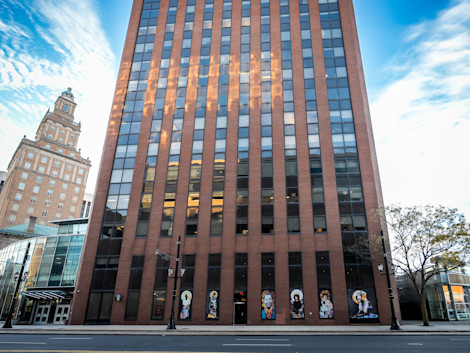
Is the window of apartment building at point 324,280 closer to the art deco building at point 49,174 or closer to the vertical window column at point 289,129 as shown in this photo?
the vertical window column at point 289,129

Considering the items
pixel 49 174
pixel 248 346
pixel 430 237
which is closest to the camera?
pixel 248 346

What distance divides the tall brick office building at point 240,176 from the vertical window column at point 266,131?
0.16m

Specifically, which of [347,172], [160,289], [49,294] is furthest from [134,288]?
[347,172]

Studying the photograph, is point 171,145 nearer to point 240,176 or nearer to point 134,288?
point 240,176

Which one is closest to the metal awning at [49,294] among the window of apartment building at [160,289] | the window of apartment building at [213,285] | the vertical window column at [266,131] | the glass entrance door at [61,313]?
the glass entrance door at [61,313]

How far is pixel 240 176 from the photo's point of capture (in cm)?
3900

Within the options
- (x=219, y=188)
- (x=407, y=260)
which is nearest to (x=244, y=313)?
(x=219, y=188)

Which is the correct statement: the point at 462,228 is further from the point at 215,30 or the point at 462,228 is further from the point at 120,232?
the point at 215,30

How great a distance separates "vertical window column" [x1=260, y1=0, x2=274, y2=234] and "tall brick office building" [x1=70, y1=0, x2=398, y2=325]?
Result: 16 cm

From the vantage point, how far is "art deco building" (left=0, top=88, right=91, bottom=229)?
273 feet

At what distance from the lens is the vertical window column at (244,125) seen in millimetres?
37125

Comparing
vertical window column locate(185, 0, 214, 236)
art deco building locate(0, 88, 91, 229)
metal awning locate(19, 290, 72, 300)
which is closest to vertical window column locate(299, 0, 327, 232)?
vertical window column locate(185, 0, 214, 236)

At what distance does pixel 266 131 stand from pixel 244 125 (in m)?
3.19

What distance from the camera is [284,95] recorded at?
4281cm
